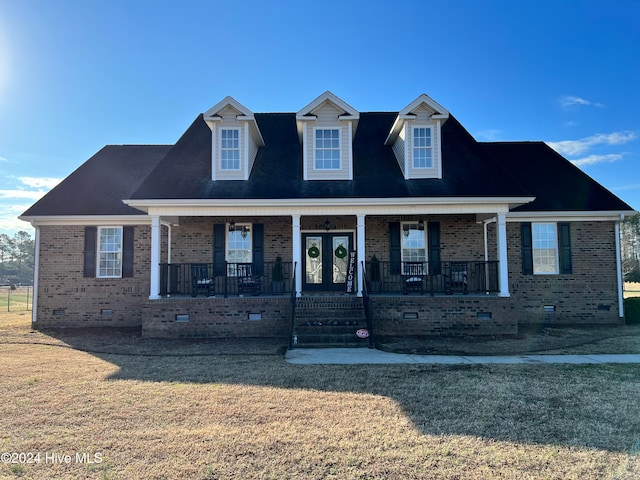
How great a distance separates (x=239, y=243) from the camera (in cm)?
1323

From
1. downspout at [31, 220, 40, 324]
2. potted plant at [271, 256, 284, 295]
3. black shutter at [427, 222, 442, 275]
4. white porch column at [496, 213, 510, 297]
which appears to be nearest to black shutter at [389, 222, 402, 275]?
black shutter at [427, 222, 442, 275]

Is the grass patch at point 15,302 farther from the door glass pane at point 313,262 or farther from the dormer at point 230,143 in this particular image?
the door glass pane at point 313,262

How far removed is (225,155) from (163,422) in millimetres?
9333

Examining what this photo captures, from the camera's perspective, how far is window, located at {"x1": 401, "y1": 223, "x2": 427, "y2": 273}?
13141 millimetres

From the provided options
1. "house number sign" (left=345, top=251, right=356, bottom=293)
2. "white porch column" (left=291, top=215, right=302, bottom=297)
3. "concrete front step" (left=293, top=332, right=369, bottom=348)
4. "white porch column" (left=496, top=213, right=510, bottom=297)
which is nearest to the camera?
"concrete front step" (left=293, top=332, right=369, bottom=348)

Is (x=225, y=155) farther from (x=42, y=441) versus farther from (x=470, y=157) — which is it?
(x=42, y=441)

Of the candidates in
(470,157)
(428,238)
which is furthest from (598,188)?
(428,238)

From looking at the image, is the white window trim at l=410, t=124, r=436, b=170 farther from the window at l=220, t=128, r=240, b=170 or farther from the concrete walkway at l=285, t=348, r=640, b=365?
the concrete walkway at l=285, t=348, r=640, b=365

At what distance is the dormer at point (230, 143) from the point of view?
12516 millimetres

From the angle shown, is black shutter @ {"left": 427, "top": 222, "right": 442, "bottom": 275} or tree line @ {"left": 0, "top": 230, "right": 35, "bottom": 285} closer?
black shutter @ {"left": 427, "top": 222, "right": 442, "bottom": 275}

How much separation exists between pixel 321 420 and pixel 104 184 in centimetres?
1288

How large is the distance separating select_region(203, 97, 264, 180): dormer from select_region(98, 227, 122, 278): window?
392 centimetres

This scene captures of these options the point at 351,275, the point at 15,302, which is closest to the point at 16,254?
the point at 15,302

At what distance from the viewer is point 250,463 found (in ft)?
12.6
